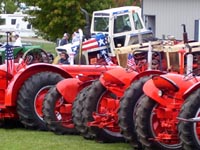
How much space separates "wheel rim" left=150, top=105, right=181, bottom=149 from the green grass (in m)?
0.98

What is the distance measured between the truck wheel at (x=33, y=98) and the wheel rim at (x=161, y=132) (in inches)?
141

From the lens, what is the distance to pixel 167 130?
31.4ft

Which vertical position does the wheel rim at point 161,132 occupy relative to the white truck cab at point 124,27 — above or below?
below

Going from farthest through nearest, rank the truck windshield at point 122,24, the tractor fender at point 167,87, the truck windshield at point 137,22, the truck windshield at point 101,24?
1. the truck windshield at point 101,24
2. the truck windshield at point 122,24
3. the truck windshield at point 137,22
4. the tractor fender at point 167,87

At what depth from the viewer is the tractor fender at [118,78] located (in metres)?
10.9

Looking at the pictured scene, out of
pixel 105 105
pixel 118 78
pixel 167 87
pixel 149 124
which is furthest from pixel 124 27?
pixel 167 87

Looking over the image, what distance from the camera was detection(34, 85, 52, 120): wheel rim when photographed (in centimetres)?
1309

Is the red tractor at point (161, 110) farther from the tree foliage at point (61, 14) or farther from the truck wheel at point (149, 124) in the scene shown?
the tree foliage at point (61, 14)

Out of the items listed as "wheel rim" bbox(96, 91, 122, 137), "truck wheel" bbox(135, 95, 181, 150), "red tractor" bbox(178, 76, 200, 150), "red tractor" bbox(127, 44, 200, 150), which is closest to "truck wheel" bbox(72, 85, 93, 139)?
"wheel rim" bbox(96, 91, 122, 137)

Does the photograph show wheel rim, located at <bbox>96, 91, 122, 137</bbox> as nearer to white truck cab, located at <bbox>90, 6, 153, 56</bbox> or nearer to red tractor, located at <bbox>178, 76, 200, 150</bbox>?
red tractor, located at <bbox>178, 76, 200, 150</bbox>

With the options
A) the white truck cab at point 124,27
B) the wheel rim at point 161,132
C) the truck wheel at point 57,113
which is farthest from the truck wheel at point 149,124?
the white truck cab at point 124,27

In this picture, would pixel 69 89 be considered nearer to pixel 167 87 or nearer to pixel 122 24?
pixel 167 87

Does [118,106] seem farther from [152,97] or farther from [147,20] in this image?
[147,20]

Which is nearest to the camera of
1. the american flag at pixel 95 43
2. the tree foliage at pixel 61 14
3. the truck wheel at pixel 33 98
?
the truck wheel at pixel 33 98
